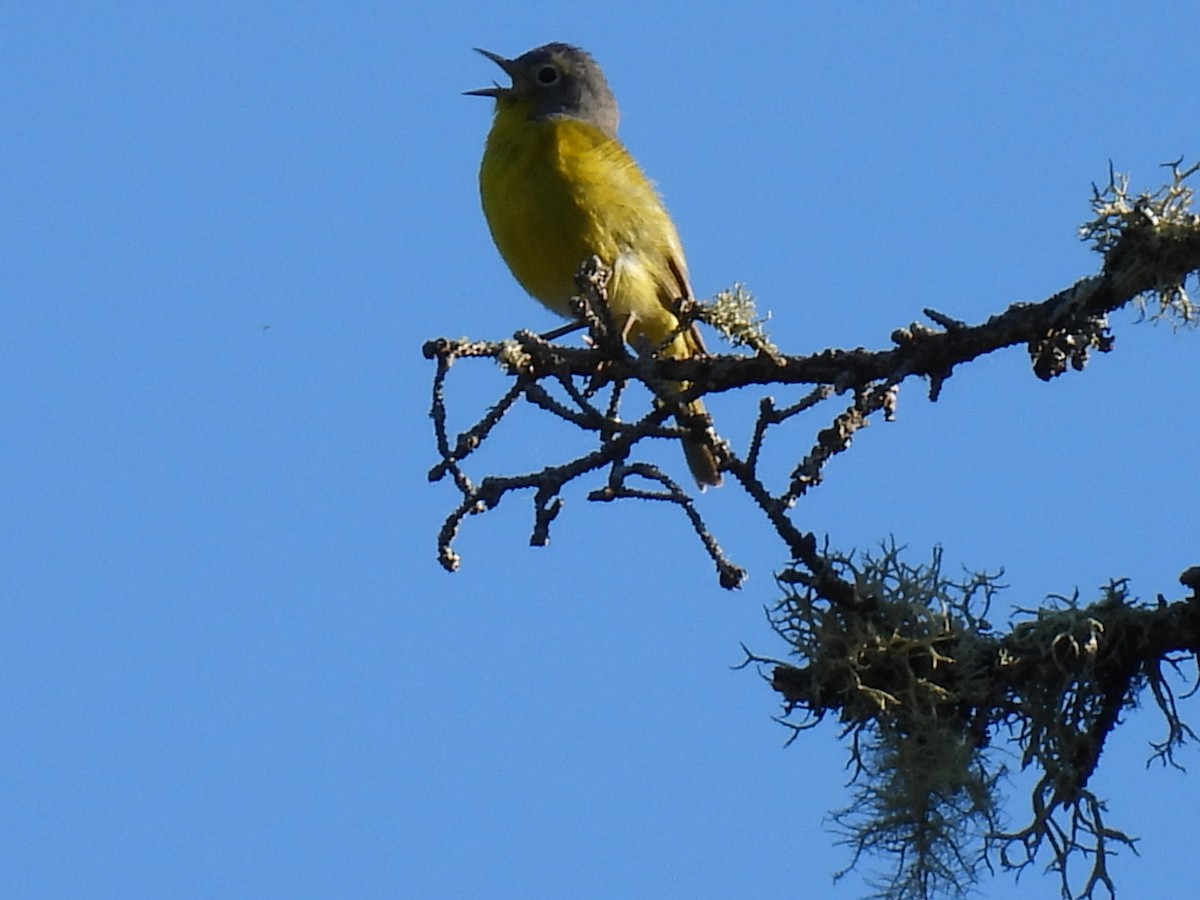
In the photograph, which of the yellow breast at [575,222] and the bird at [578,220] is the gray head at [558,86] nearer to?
the bird at [578,220]

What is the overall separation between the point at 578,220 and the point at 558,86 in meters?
1.21

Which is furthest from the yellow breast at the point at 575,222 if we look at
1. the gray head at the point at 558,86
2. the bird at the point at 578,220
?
the gray head at the point at 558,86

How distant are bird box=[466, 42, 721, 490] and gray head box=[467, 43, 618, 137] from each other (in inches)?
4.3

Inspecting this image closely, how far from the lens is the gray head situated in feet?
23.4

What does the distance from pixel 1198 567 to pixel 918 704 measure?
61 centimetres

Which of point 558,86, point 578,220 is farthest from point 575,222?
point 558,86

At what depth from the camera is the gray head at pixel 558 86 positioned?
23.4 feet

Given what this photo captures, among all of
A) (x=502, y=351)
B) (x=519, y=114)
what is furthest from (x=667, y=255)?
(x=502, y=351)

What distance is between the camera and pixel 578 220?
20.6 feet

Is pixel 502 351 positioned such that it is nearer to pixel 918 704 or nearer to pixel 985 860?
pixel 918 704

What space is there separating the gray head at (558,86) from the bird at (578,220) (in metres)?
0.11

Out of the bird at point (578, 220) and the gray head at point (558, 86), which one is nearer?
the bird at point (578, 220)

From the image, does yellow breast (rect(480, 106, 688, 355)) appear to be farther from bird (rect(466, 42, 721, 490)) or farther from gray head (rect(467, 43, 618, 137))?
gray head (rect(467, 43, 618, 137))

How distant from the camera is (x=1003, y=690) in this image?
11.0 feet
